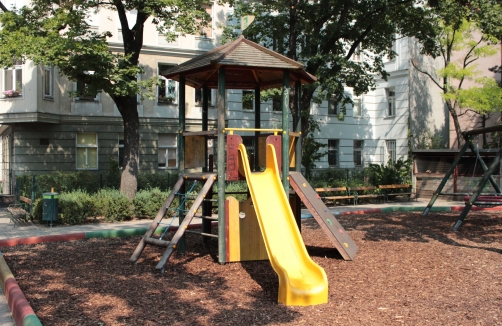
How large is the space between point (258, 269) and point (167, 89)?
19.8 m

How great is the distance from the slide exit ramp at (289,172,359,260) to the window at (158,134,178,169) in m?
18.3

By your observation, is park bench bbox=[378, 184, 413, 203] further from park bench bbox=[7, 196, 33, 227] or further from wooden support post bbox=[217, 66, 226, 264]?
wooden support post bbox=[217, 66, 226, 264]

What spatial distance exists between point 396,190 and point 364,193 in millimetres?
1928

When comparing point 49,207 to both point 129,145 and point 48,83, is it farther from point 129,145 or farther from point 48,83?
point 48,83

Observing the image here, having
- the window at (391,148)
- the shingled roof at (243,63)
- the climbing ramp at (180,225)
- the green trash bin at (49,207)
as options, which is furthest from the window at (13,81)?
the window at (391,148)

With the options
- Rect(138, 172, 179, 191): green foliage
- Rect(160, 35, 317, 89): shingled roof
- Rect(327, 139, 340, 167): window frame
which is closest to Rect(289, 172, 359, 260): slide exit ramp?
Rect(160, 35, 317, 89): shingled roof

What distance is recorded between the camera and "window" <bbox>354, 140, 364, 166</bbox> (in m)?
34.4

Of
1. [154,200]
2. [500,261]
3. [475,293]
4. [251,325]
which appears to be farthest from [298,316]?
[154,200]

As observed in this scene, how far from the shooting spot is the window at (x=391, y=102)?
34.2m

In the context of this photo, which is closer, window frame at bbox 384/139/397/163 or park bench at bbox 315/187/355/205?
park bench at bbox 315/187/355/205

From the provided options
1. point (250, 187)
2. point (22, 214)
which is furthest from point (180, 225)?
point (22, 214)

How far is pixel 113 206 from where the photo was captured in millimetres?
16344

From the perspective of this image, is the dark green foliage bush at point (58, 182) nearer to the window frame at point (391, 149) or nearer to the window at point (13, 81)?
the window at point (13, 81)

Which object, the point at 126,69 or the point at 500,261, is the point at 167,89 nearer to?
the point at 126,69
